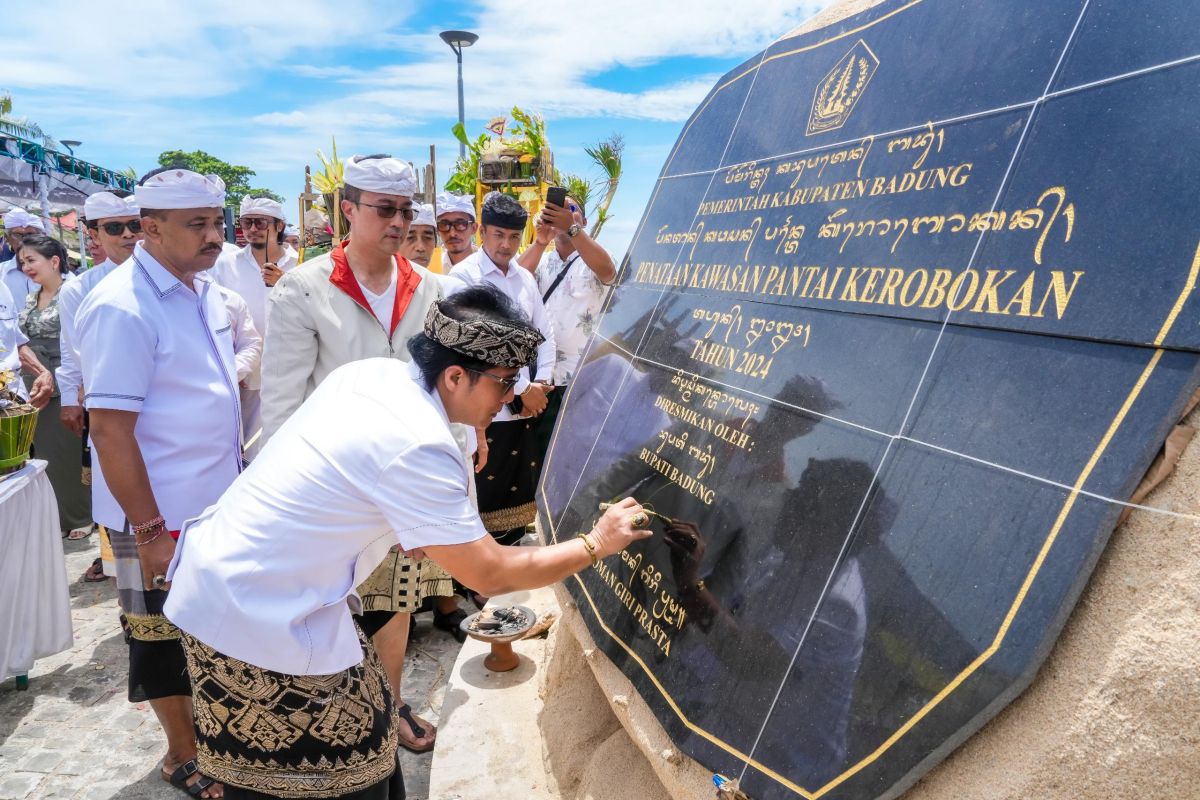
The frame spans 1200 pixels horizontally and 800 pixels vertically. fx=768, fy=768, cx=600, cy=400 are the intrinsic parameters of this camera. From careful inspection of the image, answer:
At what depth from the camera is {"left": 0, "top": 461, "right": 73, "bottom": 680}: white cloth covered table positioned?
3398mm

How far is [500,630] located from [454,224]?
115 inches

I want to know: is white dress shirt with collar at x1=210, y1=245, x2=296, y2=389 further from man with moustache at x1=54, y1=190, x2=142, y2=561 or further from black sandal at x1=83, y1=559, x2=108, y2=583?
black sandal at x1=83, y1=559, x2=108, y2=583

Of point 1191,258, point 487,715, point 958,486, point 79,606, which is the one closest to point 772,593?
point 958,486

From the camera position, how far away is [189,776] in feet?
9.45

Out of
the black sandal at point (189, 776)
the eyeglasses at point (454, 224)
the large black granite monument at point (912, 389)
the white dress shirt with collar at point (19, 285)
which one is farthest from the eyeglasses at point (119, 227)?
the large black granite monument at point (912, 389)

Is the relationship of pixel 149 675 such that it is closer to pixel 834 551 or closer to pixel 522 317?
pixel 522 317

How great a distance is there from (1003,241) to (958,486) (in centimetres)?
51

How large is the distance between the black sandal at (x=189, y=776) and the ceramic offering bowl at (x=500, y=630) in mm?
1075

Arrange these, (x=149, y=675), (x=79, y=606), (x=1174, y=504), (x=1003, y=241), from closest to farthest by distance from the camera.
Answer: (x=1174, y=504) → (x=1003, y=241) → (x=149, y=675) → (x=79, y=606)

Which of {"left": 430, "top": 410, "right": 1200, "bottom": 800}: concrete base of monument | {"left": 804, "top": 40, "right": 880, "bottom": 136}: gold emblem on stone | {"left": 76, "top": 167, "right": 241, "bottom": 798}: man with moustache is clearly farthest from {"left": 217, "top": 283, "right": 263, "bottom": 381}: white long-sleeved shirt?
{"left": 430, "top": 410, "right": 1200, "bottom": 800}: concrete base of monument

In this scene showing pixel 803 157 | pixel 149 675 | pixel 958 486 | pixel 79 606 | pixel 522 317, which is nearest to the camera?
pixel 958 486

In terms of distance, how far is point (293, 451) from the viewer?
1686 mm

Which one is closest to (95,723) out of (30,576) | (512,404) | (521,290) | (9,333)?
(30,576)

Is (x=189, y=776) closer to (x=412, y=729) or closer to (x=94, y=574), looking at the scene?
(x=412, y=729)
